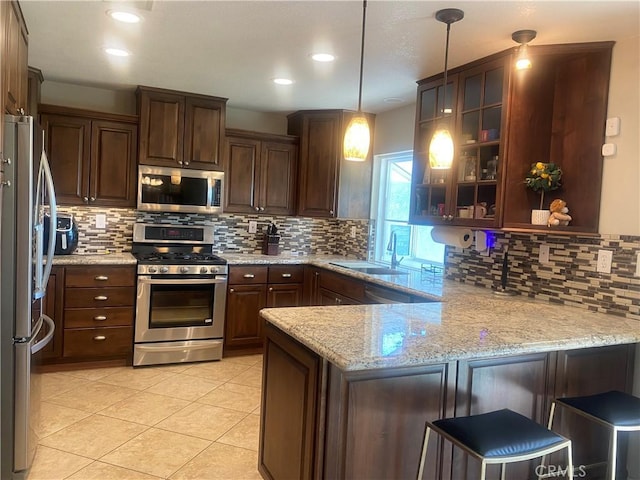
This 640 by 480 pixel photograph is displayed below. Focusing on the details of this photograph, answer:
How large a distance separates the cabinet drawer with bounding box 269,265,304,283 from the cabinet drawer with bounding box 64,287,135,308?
1.20m

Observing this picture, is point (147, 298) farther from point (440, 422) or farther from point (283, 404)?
point (440, 422)

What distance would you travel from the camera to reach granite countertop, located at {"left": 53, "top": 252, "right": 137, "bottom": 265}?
12.4 feet

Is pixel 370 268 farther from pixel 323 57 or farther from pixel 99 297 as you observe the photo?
pixel 99 297

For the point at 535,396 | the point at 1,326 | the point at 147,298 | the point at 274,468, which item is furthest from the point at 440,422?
the point at 147,298

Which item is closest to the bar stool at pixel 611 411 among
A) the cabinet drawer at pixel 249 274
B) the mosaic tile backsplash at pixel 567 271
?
the mosaic tile backsplash at pixel 567 271

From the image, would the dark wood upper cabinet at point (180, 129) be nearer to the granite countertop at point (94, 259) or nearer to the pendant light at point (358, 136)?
the granite countertop at point (94, 259)

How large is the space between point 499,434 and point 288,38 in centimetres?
231

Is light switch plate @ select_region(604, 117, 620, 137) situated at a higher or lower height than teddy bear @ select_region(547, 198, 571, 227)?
higher

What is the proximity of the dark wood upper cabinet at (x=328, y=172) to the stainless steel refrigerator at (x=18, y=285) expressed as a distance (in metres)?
2.79

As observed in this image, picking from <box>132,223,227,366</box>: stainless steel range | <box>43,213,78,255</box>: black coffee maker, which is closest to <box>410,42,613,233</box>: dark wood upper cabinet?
<box>132,223,227,366</box>: stainless steel range

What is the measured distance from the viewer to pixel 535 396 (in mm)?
2148

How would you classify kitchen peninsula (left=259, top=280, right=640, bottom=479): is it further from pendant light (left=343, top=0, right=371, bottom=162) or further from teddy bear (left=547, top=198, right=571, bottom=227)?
pendant light (left=343, top=0, right=371, bottom=162)

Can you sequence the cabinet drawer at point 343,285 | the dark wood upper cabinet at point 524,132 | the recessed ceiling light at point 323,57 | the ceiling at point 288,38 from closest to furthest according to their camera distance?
1. the ceiling at point 288,38
2. the dark wood upper cabinet at point 524,132
3. the recessed ceiling light at point 323,57
4. the cabinet drawer at point 343,285

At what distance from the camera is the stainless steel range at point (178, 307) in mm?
4047
